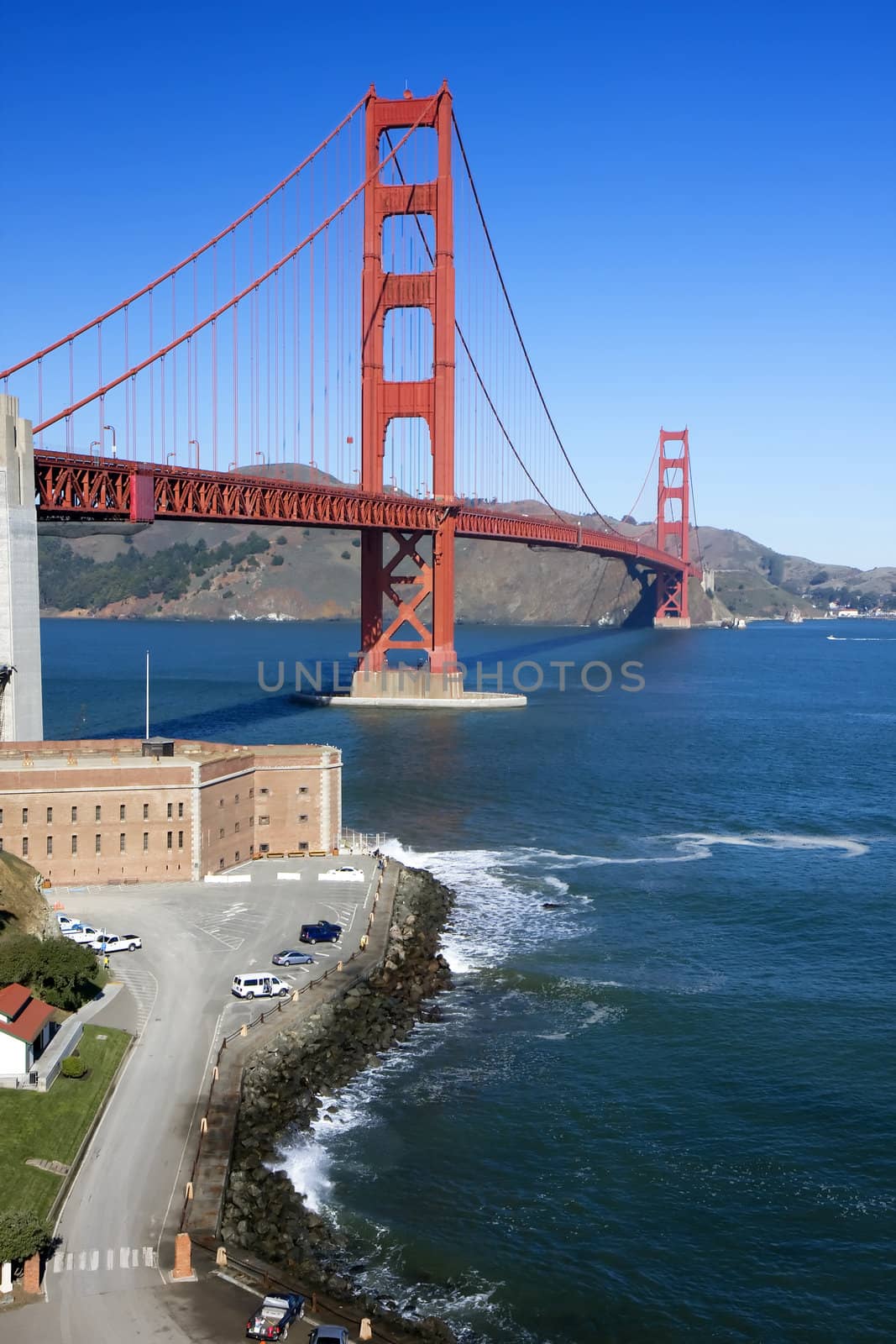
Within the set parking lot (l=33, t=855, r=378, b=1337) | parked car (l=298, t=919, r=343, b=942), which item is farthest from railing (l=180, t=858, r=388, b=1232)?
parked car (l=298, t=919, r=343, b=942)

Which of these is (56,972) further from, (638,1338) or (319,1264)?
(638,1338)

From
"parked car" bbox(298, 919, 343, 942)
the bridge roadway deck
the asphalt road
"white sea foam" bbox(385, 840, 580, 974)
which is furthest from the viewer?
the bridge roadway deck

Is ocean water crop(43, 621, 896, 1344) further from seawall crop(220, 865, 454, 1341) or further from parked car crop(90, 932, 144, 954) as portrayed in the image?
parked car crop(90, 932, 144, 954)

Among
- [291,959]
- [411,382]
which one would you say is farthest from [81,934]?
[411,382]

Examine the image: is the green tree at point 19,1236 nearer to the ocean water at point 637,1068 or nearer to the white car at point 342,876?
the ocean water at point 637,1068

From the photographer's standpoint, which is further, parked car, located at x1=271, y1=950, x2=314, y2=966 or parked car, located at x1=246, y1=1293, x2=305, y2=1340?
parked car, located at x1=271, y1=950, x2=314, y2=966

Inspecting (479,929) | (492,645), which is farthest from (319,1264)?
(492,645)

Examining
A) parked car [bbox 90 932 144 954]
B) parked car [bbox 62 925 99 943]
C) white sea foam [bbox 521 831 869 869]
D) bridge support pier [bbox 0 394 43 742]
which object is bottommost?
white sea foam [bbox 521 831 869 869]
